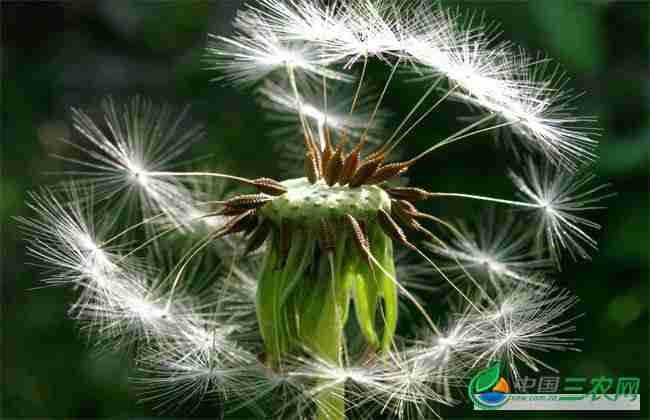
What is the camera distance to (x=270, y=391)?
2535 mm

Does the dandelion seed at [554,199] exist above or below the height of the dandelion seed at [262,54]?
below

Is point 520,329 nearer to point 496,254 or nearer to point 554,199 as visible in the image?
point 554,199

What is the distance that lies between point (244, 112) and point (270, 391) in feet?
6.31

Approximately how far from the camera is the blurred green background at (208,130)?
152 inches

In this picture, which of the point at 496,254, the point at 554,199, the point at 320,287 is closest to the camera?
the point at 320,287

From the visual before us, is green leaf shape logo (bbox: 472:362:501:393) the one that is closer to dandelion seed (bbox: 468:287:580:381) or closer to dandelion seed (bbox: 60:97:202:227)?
dandelion seed (bbox: 468:287:580:381)

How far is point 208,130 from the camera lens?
4.23m

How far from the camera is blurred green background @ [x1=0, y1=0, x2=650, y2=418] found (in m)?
3.87

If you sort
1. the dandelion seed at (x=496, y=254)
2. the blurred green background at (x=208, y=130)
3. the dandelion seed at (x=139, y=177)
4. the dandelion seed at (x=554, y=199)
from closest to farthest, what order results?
the dandelion seed at (x=554, y=199) → the dandelion seed at (x=139, y=177) → the dandelion seed at (x=496, y=254) → the blurred green background at (x=208, y=130)

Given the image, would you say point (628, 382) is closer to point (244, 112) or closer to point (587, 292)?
point (587, 292)

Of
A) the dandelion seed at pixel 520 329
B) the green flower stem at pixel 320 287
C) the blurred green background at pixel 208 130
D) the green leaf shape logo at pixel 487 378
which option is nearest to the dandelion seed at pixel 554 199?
the dandelion seed at pixel 520 329

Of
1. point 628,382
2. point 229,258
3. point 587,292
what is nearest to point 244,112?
point 229,258

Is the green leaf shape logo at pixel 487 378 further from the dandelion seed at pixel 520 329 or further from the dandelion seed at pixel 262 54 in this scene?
the dandelion seed at pixel 262 54

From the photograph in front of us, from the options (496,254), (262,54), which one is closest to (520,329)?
(496,254)
